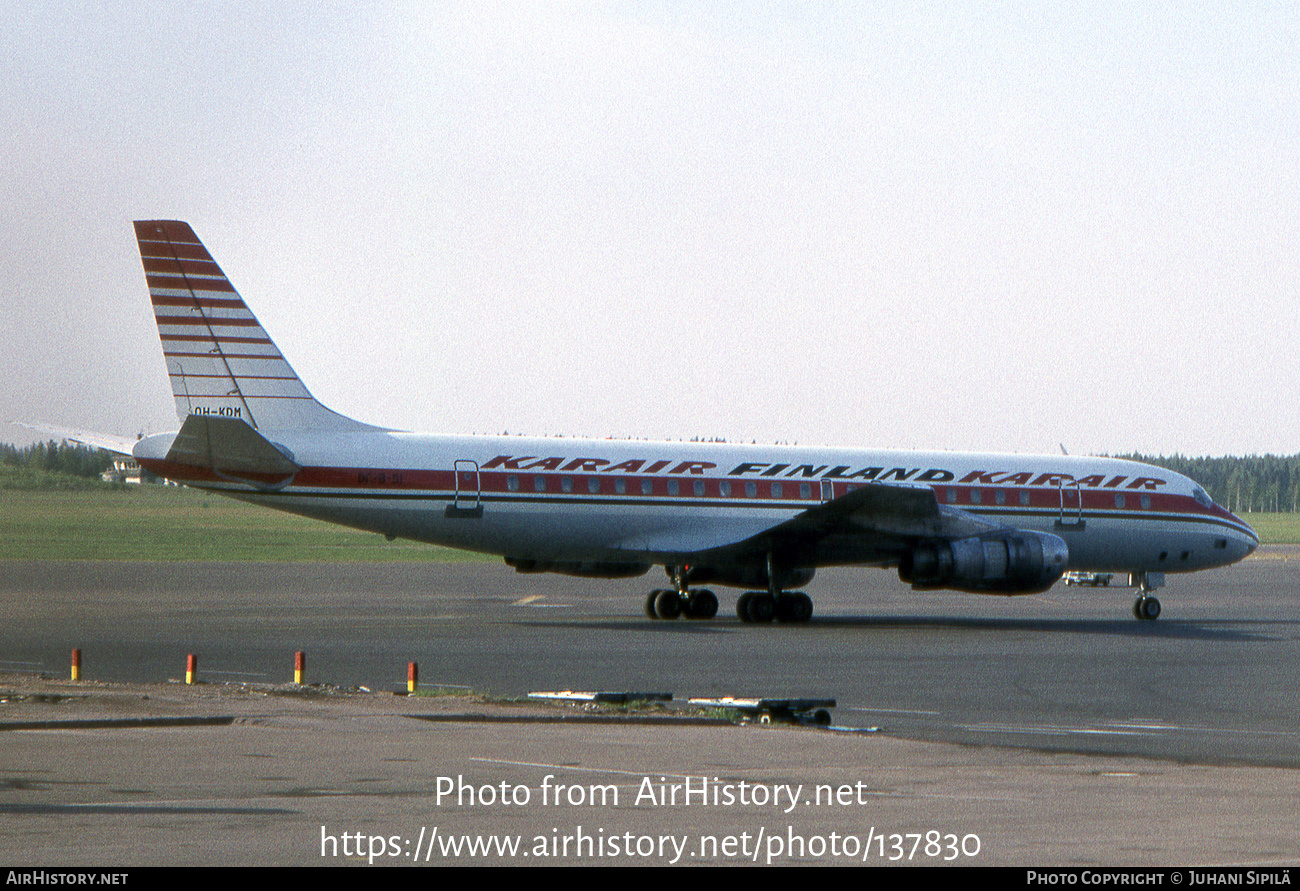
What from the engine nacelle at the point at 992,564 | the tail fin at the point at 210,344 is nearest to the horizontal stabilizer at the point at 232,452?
the tail fin at the point at 210,344

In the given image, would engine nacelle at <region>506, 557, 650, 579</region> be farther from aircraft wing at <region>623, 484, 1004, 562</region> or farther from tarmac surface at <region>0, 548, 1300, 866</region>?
tarmac surface at <region>0, 548, 1300, 866</region>

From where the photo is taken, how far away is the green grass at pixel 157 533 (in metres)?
39.8

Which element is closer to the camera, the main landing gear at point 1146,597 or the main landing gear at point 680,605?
the main landing gear at point 680,605

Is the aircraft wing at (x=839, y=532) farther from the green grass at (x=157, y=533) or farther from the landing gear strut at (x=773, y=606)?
the green grass at (x=157, y=533)

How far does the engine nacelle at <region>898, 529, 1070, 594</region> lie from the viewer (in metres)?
30.7

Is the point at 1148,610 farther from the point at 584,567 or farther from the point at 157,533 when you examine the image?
the point at 157,533

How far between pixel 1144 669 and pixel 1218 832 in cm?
1323

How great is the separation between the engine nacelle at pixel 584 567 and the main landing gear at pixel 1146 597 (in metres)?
10.4

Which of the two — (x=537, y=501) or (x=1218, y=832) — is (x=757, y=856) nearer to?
(x=1218, y=832)

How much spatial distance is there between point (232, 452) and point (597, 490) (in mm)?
6929

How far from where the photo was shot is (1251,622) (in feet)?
109

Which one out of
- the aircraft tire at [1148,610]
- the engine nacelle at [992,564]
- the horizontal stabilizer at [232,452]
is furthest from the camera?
the aircraft tire at [1148,610]

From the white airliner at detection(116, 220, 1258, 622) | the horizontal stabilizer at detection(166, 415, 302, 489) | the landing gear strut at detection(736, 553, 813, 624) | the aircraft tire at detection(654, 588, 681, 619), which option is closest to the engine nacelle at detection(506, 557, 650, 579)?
the white airliner at detection(116, 220, 1258, 622)
